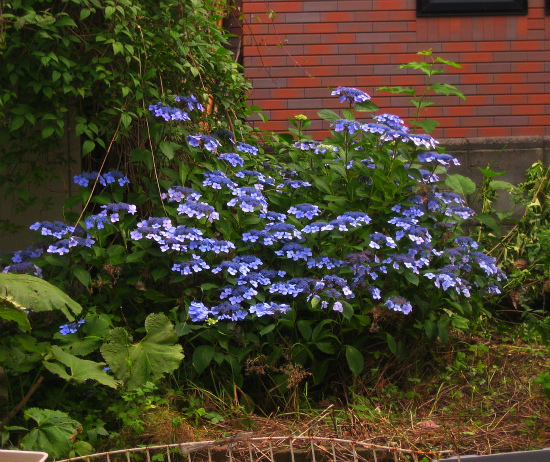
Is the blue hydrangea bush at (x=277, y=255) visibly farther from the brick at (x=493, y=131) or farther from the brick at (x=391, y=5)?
the brick at (x=391, y=5)

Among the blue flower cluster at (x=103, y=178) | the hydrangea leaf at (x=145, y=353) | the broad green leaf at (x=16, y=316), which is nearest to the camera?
the broad green leaf at (x=16, y=316)

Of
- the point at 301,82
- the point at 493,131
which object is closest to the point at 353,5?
the point at 301,82

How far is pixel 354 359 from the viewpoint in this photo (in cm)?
302

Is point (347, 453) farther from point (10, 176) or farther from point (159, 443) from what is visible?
point (10, 176)

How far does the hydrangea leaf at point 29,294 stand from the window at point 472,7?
12.0ft

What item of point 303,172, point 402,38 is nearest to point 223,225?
point 303,172

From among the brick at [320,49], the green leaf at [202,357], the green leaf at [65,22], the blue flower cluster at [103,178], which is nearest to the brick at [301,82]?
the brick at [320,49]

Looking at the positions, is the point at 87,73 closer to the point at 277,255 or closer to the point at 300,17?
the point at 277,255

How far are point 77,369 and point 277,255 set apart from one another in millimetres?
1072

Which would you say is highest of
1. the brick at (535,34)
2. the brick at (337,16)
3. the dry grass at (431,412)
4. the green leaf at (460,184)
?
the brick at (337,16)

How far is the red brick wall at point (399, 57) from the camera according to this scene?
4973 millimetres

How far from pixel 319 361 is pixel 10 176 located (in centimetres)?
189

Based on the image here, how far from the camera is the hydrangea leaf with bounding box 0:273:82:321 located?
241cm

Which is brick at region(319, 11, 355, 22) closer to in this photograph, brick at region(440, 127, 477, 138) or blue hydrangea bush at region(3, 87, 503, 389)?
brick at region(440, 127, 477, 138)
